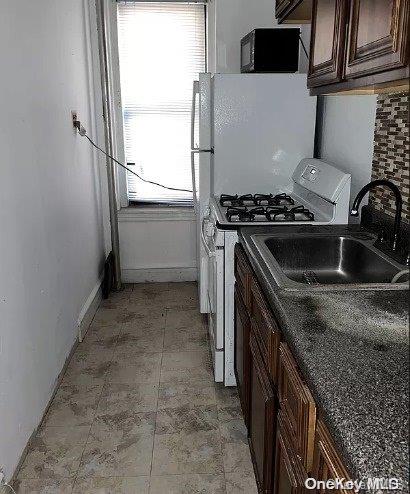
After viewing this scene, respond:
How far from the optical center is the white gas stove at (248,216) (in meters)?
2.09

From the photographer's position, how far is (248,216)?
7.08 ft

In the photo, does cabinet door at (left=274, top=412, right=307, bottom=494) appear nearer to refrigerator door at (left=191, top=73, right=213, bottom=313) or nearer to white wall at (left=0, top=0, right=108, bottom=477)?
white wall at (left=0, top=0, right=108, bottom=477)

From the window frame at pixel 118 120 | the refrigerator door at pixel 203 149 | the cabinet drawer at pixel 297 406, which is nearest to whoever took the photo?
the cabinet drawer at pixel 297 406

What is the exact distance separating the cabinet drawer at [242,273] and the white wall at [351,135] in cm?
66

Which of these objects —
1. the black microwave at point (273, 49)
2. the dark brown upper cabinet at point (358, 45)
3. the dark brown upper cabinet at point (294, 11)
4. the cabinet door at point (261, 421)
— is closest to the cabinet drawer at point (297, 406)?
the cabinet door at point (261, 421)

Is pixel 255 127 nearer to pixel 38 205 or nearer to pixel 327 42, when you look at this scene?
pixel 327 42

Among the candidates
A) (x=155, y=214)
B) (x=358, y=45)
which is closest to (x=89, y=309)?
(x=155, y=214)

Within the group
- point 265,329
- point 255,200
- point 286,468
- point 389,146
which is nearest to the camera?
point 286,468

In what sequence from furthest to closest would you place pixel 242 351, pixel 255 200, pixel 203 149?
pixel 203 149
pixel 255 200
pixel 242 351

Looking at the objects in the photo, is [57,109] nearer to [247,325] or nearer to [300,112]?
[300,112]

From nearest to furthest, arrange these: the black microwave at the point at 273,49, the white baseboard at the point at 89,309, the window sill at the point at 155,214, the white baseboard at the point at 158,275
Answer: the black microwave at the point at 273,49 → the white baseboard at the point at 89,309 → the window sill at the point at 155,214 → the white baseboard at the point at 158,275

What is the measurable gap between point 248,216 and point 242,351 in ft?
2.09

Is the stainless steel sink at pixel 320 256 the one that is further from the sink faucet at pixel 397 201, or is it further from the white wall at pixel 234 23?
the white wall at pixel 234 23

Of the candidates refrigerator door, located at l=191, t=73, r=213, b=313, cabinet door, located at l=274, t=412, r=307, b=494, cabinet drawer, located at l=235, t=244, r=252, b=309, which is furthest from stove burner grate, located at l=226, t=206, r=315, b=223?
cabinet door, located at l=274, t=412, r=307, b=494
